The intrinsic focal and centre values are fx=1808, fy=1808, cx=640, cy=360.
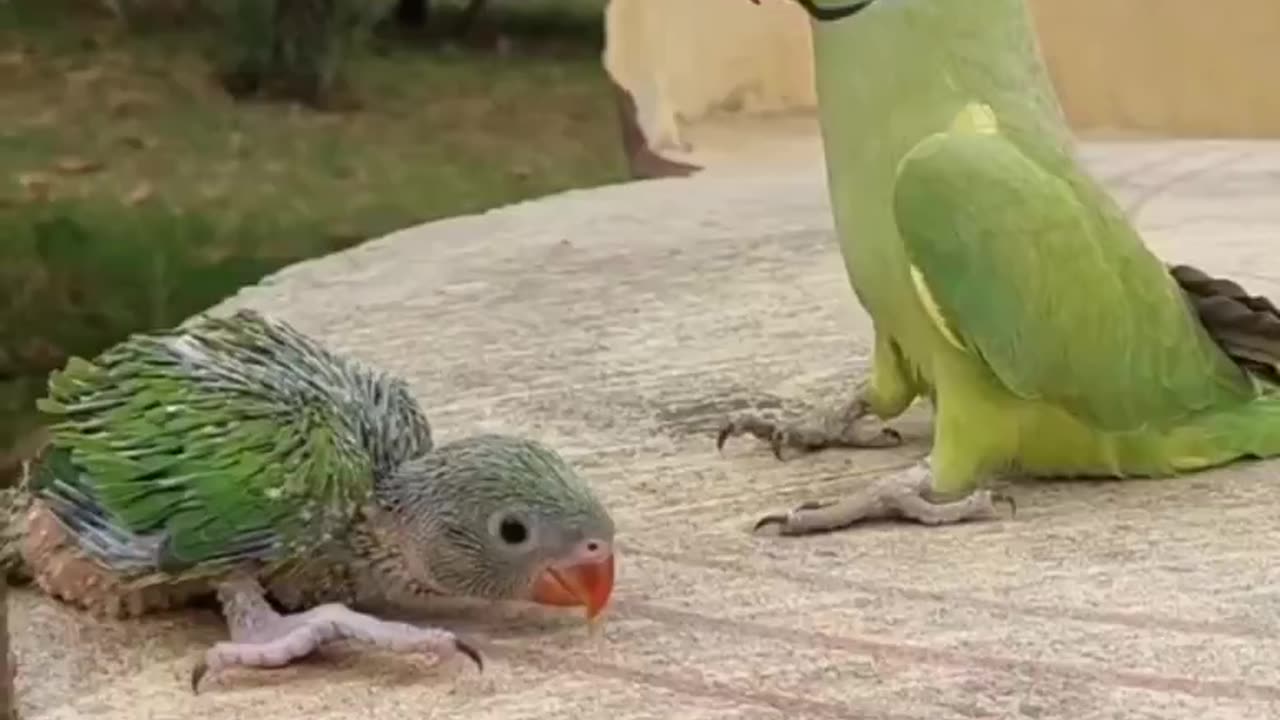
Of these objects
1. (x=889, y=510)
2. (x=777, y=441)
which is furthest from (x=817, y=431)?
(x=889, y=510)

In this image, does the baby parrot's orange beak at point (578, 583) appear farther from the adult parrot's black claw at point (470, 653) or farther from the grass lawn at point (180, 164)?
the grass lawn at point (180, 164)

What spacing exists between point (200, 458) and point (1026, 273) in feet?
1.23

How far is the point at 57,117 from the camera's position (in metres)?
1.19

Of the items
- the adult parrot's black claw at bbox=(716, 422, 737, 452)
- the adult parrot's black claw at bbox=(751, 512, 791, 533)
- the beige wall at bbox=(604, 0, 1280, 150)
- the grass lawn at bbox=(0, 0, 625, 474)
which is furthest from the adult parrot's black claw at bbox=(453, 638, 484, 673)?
the beige wall at bbox=(604, 0, 1280, 150)

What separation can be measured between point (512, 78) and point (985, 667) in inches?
33.3

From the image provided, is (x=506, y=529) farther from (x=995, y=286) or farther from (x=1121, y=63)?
(x=1121, y=63)

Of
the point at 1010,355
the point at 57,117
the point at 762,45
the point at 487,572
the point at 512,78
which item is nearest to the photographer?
the point at 487,572

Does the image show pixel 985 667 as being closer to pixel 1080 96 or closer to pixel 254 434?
pixel 254 434

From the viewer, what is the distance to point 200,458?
64cm

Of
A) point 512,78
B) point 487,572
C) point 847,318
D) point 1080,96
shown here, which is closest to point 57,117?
point 512,78

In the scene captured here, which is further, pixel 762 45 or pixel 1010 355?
pixel 762 45

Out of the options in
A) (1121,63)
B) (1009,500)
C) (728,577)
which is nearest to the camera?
(728,577)

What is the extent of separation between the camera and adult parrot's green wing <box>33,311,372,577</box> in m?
0.63

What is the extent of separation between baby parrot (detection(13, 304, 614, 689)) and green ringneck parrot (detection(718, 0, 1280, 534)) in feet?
0.67
